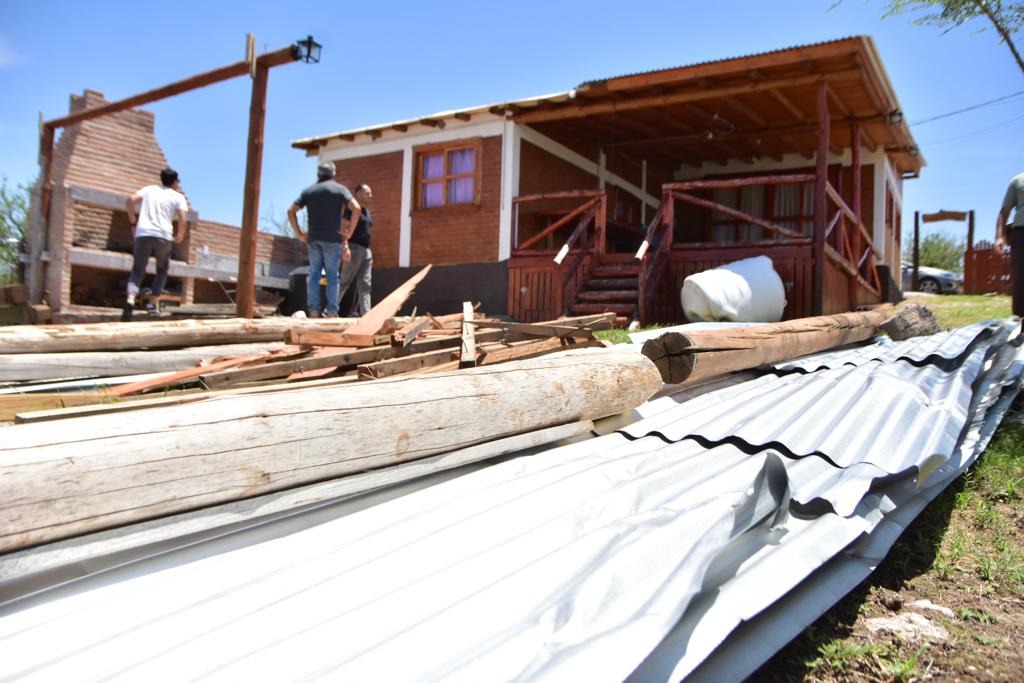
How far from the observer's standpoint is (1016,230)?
6473mm

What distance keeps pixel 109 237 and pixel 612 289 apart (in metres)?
8.62

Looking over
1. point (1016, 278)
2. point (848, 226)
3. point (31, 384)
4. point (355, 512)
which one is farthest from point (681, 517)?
point (848, 226)

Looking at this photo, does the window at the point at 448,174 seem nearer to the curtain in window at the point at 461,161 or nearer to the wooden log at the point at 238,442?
the curtain in window at the point at 461,161

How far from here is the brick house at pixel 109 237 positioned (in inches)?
416

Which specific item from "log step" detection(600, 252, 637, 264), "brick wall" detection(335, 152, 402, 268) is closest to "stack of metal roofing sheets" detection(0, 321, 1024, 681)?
"log step" detection(600, 252, 637, 264)

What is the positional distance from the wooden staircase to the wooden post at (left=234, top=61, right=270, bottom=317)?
452 centimetres

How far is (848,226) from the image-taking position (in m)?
13.2

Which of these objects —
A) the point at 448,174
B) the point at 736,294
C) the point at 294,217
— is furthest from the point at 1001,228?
the point at 448,174

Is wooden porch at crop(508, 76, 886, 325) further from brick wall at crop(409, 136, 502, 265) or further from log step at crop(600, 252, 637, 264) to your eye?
brick wall at crop(409, 136, 502, 265)

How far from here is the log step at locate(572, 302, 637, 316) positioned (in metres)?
9.66

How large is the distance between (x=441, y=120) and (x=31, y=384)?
8.86 m

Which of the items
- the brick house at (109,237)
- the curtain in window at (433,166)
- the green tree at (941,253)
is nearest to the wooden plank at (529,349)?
the brick house at (109,237)

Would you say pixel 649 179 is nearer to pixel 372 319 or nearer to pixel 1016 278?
pixel 1016 278

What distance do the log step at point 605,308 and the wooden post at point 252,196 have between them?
452cm
